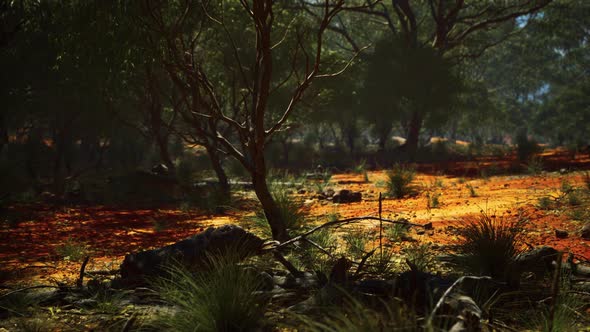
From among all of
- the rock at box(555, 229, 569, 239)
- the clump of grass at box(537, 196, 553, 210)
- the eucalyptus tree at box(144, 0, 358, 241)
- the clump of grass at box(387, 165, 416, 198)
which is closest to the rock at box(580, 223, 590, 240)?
the rock at box(555, 229, 569, 239)

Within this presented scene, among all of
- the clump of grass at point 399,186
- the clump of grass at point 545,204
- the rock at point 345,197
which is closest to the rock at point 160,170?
the rock at point 345,197

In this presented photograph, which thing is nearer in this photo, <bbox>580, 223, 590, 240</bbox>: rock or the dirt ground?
<bbox>580, 223, 590, 240</bbox>: rock

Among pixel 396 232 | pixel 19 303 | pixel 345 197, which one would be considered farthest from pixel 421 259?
pixel 345 197

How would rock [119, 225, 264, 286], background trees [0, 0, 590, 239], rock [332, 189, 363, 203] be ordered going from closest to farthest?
rock [119, 225, 264, 286], background trees [0, 0, 590, 239], rock [332, 189, 363, 203]

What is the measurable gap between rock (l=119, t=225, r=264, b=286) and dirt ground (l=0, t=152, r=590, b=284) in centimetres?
116

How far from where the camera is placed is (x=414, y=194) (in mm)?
13164

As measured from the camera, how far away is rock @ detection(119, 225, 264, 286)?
521cm

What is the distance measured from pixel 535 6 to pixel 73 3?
22.6 metres

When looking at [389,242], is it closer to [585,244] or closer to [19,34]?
[585,244]

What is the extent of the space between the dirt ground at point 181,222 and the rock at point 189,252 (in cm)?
116

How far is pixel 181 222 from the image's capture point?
10984 mm

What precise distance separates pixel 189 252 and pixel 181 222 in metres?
5.77

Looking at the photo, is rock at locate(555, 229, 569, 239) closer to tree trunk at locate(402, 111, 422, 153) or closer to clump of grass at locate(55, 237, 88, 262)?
clump of grass at locate(55, 237, 88, 262)

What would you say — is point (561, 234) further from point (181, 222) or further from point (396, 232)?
point (181, 222)
